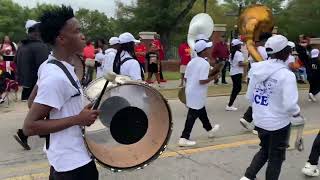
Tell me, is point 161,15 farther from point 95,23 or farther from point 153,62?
→ point 95,23

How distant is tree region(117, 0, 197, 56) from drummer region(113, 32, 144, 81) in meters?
25.9

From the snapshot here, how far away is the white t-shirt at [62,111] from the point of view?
285 centimetres

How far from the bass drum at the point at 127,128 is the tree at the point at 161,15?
29506mm

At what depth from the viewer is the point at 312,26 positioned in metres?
46.2

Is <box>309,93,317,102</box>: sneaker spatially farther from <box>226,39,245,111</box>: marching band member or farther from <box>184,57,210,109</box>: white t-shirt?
<box>184,57,210,109</box>: white t-shirt

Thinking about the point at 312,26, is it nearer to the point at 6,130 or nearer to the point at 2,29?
the point at 2,29

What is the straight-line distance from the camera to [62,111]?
2.95 metres

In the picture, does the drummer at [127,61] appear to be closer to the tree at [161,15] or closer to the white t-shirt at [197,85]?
the white t-shirt at [197,85]

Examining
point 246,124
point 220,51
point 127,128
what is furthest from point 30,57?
point 220,51

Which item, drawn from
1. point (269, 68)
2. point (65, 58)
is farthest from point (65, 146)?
point (269, 68)

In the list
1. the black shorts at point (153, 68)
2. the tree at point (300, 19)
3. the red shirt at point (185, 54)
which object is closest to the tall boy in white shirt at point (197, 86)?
the black shorts at point (153, 68)

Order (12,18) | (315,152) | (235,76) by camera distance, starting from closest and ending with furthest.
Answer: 1. (315,152)
2. (235,76)
3. (12,18)

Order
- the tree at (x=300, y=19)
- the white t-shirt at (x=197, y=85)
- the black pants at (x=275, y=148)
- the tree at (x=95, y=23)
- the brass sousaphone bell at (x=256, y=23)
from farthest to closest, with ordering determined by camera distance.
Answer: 1. the tree at (x=95, y=23)
2. the tree at (x=300, y=19)
3. the brass sousaphone bell at (x=256, y=23)
4. the white t-shirt at (x=197, y=85)
5. the black pants at (x=275, y=148)

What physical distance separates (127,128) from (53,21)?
84 cm
